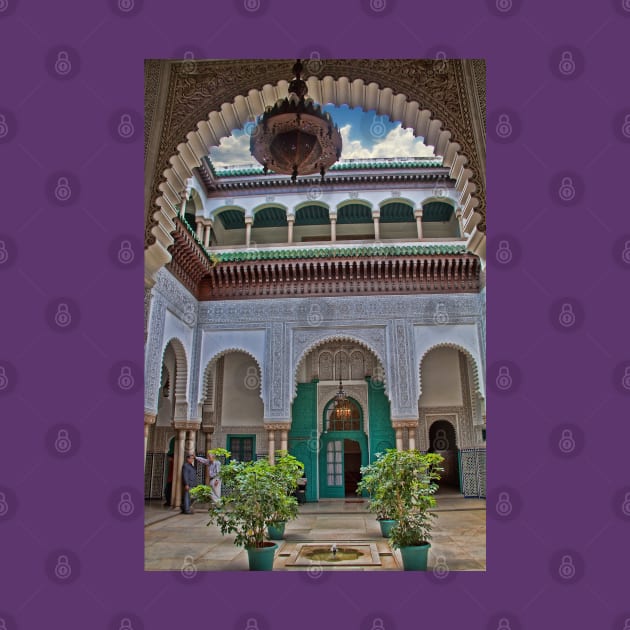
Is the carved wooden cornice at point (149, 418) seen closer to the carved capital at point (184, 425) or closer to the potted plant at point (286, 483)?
the carved capital at point (184, 425)

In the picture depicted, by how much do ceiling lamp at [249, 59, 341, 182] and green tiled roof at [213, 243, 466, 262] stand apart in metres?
4.88

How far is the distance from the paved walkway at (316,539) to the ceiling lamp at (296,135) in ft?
8.16

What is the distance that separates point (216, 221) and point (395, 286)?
376 centimetres

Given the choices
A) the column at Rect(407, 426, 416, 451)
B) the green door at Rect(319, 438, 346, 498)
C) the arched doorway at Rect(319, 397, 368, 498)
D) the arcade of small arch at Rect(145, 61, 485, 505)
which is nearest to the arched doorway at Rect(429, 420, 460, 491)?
the arcade of small arch at Rect(145, 61, 485, 505)

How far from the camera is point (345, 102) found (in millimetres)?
3178

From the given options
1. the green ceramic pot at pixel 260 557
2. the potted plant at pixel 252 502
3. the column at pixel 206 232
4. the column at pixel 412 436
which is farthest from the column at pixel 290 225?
the green ceramic pot at pixel 260 557

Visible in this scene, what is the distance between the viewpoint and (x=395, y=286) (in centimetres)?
816

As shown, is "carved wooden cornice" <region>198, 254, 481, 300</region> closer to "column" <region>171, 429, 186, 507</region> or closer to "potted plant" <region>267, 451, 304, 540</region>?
"column" <region>171, 429, 186, 507</region>

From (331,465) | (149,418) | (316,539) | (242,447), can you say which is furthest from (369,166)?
(316,539)

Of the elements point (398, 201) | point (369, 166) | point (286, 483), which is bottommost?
point (286, 483)

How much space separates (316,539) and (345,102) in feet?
12.9

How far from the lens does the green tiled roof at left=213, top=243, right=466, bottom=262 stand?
312 inches

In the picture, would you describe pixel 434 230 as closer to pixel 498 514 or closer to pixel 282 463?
pixel 282 463

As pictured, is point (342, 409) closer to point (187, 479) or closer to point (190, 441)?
point (190, 441)
